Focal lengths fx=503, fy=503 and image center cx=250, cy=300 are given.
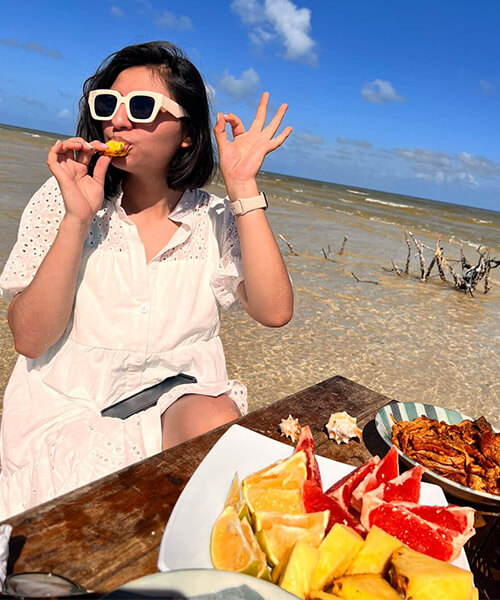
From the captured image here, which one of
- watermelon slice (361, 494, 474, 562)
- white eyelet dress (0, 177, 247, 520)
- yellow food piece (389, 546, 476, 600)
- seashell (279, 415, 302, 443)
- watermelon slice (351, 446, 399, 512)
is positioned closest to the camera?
yellow food piece (389, 546, 476, 600)

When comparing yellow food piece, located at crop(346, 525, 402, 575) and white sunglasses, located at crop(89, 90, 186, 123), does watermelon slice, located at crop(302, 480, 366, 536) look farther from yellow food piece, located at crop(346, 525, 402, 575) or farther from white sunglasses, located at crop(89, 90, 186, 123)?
white sunglasses, located at crop(89, 90, 186, 123)

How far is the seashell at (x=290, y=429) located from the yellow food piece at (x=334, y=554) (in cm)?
72

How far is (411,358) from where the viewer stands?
6.12 metres

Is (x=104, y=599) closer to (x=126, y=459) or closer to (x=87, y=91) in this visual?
(x=126, y=459)

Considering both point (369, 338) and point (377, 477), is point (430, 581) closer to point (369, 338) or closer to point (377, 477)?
point (377, 477)

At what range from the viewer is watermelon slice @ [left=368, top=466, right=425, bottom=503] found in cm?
134

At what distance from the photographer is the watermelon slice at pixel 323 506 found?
1245 mm

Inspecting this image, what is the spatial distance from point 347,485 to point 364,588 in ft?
1.23

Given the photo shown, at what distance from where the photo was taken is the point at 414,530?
123 centimetres

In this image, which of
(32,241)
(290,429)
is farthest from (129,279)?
(290,429)

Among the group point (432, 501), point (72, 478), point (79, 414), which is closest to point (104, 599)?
point (432, 501)

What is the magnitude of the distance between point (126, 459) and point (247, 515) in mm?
912

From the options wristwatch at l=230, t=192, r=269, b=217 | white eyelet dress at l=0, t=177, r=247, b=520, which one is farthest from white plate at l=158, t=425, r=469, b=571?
wristwatch at l=230, t=192, r=269, b=217

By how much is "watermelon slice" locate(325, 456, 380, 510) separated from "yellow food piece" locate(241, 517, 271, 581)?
0.95ft
